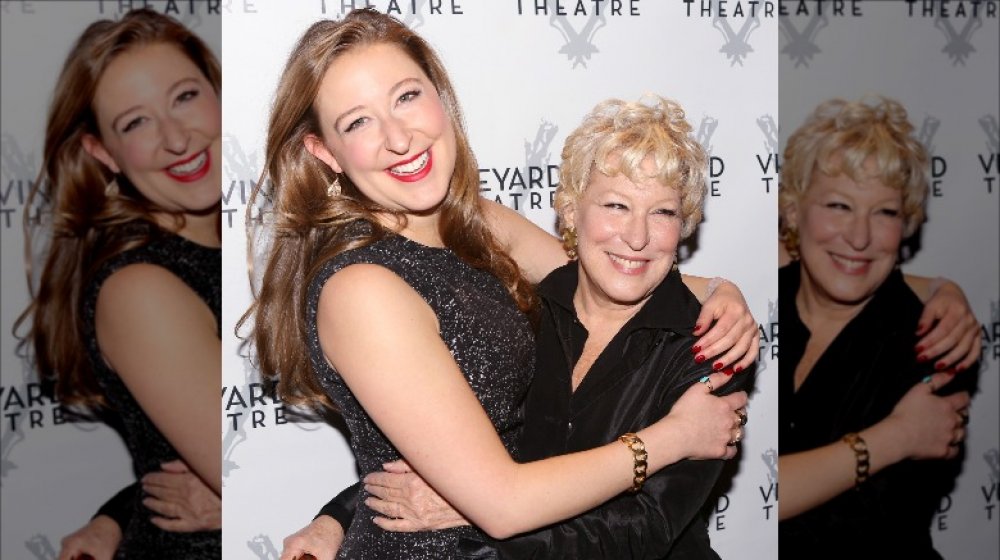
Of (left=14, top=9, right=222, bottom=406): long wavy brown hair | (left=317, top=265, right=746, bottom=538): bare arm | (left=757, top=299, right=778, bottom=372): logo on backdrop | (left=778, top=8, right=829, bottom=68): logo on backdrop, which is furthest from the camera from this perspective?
(left=778, top=8, right=829, bottom=68): logo on backdrop

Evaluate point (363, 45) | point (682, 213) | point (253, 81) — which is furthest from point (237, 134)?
point (682, 213)

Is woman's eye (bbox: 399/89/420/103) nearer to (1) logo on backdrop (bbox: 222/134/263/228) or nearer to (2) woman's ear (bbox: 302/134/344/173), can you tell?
(2) woman's ear (bbox: 302/134/344/173)

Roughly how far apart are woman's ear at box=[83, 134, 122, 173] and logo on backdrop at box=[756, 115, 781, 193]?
1.82m

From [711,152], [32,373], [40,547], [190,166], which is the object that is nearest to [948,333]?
[711,152]

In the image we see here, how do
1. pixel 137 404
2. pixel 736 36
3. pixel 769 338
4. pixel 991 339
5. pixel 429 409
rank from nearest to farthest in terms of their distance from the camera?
pixel 429 409 → pixel 736 36 → pixel 769 338 → pixel 137 404 → pixel 991 339

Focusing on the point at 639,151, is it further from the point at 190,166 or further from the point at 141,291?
the point at 190,166

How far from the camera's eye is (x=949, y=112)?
11.9 feet

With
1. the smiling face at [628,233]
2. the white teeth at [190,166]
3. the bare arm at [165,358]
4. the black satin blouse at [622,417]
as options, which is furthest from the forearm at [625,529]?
the white teeth at [190,166]

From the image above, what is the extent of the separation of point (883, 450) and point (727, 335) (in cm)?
132

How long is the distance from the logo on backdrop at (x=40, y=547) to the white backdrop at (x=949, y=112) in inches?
112

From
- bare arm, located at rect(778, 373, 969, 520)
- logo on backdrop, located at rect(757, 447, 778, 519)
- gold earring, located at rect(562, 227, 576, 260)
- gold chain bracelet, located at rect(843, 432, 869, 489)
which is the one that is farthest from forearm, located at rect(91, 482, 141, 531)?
gold chain bracelet, located at rect(843, 432, 869, 489)

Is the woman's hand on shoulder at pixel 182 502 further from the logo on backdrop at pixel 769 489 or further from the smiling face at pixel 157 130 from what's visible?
the logo on backdrop at pixel 769 489

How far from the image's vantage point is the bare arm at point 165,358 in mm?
2768

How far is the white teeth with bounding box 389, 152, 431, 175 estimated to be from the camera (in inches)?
76.3
